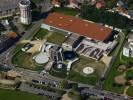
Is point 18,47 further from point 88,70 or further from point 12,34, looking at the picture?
point 88,70

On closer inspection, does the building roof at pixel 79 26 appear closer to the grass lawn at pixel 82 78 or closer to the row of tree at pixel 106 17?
the row of tree at pixel 106 17

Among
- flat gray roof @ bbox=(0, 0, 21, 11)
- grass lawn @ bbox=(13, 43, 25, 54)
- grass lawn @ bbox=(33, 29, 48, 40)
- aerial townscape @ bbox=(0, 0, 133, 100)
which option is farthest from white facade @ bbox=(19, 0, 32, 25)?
grass lawn @ bbox=(13, 43, 25, 54)

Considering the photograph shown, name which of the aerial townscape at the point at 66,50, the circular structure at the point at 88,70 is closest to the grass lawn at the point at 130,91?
the aerial townscape at the point at 66,50

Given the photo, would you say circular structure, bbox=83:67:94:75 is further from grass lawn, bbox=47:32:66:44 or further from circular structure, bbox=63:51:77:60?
grass lawn, bbox=47:32:66:44

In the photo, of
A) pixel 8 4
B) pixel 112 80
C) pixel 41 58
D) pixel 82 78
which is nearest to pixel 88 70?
pixel 82 78

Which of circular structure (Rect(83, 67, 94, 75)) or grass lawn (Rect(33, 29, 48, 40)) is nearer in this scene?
circular structure (Rect(83, 67, 94, 75))

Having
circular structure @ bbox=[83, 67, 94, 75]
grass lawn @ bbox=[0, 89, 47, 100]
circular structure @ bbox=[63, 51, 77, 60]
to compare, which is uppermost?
circular structure @ bbox=[63, 51, 77, 60]

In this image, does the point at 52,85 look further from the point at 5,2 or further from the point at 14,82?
the point at 5,2
